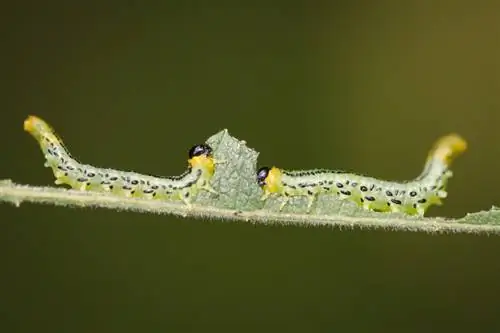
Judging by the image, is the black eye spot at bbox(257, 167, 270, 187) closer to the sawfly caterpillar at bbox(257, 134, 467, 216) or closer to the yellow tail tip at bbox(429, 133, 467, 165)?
the sawfly caterpillar at bbox(257, 134, 467, 216)

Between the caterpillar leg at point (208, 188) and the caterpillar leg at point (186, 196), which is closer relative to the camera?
the caterpillar leg at point (186, 196)

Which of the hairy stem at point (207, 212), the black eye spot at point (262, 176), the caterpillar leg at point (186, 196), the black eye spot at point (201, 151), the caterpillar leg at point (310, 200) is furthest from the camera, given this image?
the black eye spot at point (201, 151)

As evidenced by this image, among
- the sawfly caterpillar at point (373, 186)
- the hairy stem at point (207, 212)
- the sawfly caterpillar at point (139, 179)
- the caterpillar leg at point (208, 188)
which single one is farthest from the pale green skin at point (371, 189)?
the sawfly caterpillar at point (139, 179)

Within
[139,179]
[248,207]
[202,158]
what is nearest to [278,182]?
[248,207]

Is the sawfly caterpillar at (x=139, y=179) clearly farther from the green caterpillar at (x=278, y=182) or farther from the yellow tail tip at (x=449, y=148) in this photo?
the yellow tail tip at (x=449, y=148)

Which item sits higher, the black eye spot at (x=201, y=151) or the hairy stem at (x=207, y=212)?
the black eye spot at (x=201, y=151)
